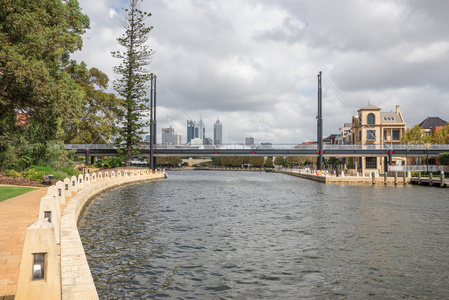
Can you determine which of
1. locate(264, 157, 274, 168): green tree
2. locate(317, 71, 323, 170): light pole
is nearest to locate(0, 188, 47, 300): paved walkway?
→ locate(317, 71, 323, 170): light pole

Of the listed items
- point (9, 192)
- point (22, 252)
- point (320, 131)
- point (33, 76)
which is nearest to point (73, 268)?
point (22, 252)

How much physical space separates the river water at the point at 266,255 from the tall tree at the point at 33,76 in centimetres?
1004

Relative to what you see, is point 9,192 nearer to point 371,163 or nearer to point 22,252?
point 22,252

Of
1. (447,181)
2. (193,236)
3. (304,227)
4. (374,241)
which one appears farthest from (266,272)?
(447,181)

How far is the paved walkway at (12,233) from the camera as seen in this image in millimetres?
6277

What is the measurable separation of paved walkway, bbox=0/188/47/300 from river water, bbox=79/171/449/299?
1888 mm

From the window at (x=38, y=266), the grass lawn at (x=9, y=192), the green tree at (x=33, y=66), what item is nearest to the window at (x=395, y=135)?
the green tree at (x=33, y=66)

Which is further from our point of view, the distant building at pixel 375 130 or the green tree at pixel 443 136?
the distant building at pixel 375 130

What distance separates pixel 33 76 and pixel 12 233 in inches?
610

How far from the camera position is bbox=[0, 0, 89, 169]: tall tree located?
2253cm

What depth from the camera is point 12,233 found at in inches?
390

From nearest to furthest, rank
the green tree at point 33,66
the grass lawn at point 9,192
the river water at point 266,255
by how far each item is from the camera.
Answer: the river water at point 266,255
the grass lawn at point 9,192
the green tree at point 33,66

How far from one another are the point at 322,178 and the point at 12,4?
141 ft

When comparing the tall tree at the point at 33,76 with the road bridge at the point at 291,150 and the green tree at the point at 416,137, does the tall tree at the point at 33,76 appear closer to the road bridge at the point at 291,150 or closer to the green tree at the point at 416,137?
the road bridge at the point at 291,150
